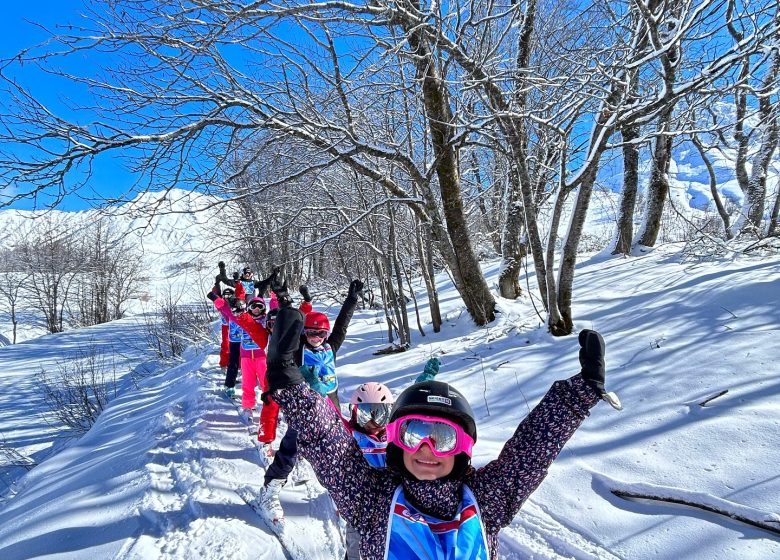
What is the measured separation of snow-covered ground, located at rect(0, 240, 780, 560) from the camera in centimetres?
235

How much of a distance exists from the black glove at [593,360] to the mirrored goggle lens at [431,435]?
507mm

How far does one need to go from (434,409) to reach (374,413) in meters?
1.30

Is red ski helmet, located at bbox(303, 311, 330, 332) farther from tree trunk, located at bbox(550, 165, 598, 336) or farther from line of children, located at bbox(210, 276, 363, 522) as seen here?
Answer: tree trunk, located at bbox(550, 165, 598, 336)

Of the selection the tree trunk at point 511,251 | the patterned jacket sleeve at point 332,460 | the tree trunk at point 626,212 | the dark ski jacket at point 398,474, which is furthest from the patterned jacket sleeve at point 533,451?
the tree trunk at point 626,212

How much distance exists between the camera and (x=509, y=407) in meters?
4.15

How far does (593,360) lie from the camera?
1422 mm

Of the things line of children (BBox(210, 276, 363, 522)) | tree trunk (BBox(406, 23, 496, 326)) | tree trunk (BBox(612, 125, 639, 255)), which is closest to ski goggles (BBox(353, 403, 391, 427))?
line of children (BBox(210, 276, 363, 522))

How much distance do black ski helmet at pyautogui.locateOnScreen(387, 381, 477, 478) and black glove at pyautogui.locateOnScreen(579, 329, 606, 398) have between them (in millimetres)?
430

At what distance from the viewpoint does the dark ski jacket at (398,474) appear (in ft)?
4.67

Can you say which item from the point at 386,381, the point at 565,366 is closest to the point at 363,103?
the point at 386,381

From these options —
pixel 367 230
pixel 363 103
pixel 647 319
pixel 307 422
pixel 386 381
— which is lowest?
pixel 386 381

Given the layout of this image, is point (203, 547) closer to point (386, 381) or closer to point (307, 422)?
point (307, 422)

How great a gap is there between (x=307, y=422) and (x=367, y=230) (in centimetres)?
737

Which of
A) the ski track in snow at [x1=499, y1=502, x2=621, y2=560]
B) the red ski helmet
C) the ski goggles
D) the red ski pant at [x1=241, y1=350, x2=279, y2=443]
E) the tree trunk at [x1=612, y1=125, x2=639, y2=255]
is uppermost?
the tree trunk at [x1=612, y1=125, x2=639, y2=255]
